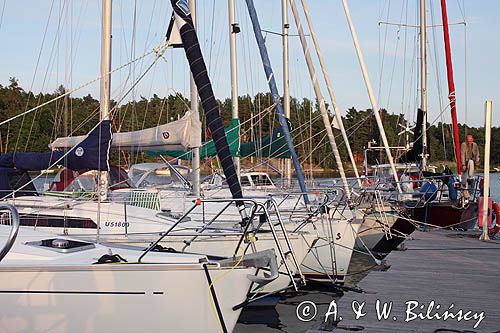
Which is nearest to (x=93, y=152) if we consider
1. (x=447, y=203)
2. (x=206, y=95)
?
(x=206, y=95)

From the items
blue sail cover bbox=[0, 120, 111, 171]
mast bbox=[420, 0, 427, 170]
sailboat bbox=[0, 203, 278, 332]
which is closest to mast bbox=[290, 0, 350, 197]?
blue sail cover bbox=[0, 120, 111, 171]

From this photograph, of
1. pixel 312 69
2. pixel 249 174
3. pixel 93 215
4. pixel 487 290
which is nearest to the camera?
pixel 487 290

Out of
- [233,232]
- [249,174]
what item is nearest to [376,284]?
[233,232]

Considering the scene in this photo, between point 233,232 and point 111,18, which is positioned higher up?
Result: point 111,18

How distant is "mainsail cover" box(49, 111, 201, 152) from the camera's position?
11781mm

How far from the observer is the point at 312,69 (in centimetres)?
1518

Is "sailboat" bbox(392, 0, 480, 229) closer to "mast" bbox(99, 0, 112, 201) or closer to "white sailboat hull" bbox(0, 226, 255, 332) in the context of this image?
"mast" bbox(99, 0, 112, 201)

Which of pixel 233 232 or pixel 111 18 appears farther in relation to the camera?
pixel 111 18

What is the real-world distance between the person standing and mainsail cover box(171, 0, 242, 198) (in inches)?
361

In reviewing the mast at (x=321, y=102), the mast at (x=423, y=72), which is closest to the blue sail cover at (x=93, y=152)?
the mast at (x=321, y=102)

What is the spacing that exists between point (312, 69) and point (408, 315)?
28.2ft

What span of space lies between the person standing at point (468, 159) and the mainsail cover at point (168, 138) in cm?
708

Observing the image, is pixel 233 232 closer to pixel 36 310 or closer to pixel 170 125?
pixel 170 125

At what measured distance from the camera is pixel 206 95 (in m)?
8.16
